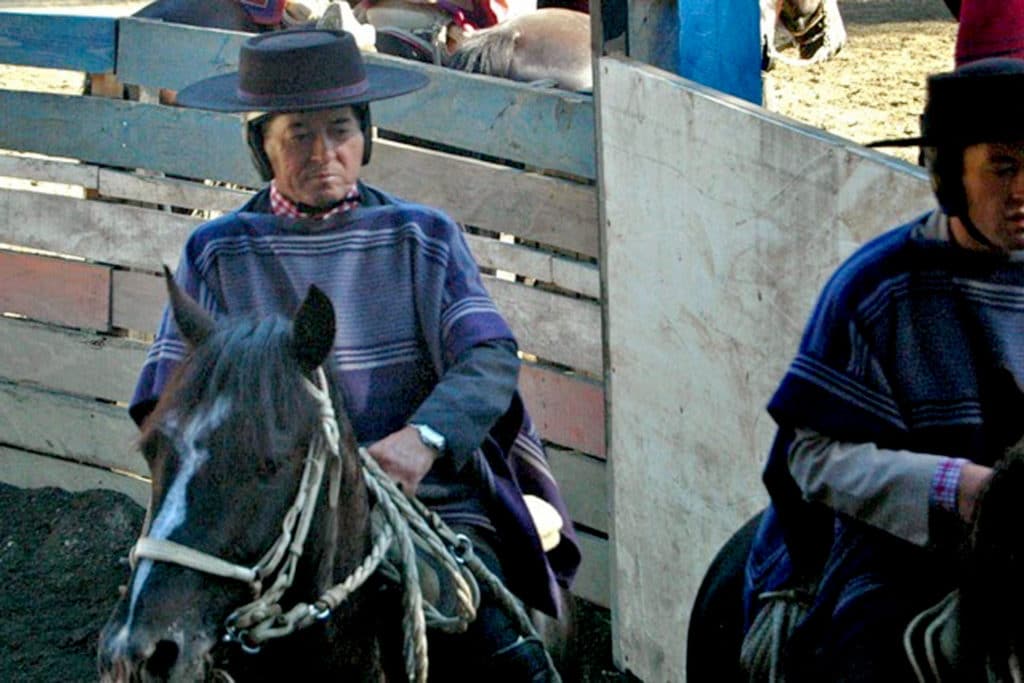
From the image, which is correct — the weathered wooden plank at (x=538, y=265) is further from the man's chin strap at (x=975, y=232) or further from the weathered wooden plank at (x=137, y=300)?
the man's chin strap at (x=975, y=232)

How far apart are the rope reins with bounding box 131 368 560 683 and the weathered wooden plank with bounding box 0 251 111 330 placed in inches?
151

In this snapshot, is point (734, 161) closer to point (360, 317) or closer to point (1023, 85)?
point (360, 317)

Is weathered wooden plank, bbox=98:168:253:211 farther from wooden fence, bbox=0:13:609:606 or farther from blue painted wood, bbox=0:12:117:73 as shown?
blue painted wood, bbox=0:12:117:73

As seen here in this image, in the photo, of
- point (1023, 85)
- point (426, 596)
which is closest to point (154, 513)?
point (426, 596)

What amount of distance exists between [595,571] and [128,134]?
258 cm

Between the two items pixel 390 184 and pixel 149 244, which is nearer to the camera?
pixel 390 184

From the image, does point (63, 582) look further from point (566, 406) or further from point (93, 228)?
point (566, 406)

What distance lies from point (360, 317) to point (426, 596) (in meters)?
0.67

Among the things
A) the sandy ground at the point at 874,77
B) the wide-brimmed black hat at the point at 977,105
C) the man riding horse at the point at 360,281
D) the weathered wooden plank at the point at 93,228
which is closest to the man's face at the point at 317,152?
the man riding horse at the point at 360,281

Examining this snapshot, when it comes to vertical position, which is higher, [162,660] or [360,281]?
[360,281]

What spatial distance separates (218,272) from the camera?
4051mm

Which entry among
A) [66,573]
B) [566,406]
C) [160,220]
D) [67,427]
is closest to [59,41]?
[160,220]

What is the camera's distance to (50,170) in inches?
291

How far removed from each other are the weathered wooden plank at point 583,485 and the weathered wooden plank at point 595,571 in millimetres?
46
